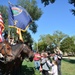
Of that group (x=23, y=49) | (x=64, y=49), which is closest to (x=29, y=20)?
(x=23, y=49)

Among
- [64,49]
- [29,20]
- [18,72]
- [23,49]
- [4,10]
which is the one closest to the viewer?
[23,49]

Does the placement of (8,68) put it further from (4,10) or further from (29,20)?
(4,10)

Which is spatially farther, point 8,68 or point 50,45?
point 50,45

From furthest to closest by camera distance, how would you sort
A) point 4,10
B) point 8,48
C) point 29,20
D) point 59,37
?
point 59,37
point 4,10
point 29,20
point 8,48

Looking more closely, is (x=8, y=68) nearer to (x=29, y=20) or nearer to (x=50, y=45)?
(x=29, y=20)

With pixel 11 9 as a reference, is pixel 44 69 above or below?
below

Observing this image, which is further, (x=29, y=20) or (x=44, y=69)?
(x=29, y=20)

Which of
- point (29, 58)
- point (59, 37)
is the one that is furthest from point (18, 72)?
point (59, 37)

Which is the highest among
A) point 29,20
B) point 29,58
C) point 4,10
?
point 4,10

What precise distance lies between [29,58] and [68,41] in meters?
107

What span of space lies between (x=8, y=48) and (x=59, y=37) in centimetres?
9666

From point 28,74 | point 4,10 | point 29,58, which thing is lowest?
point 28,74

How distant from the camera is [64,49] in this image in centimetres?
11638

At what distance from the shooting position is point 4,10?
5344 cm
